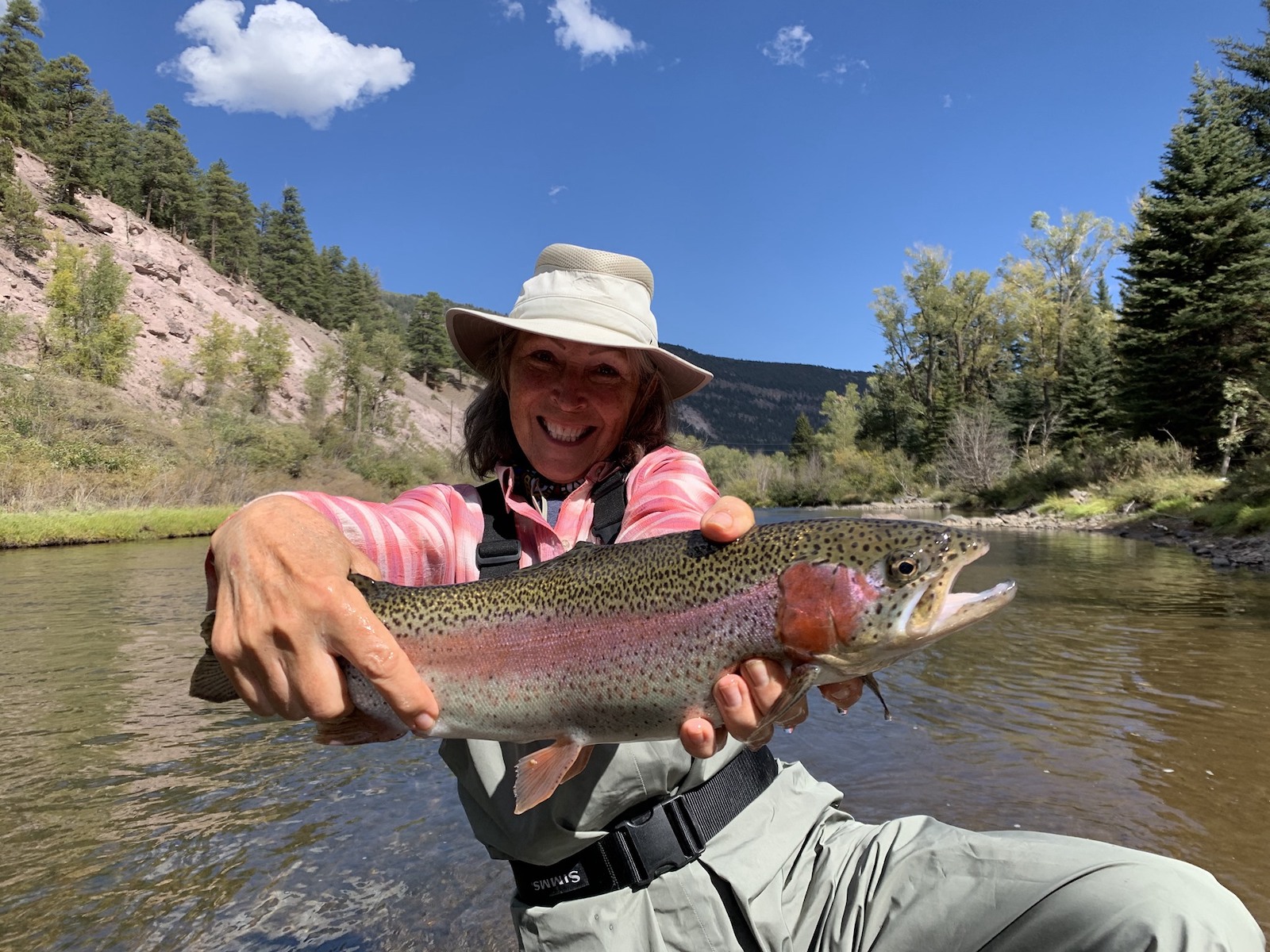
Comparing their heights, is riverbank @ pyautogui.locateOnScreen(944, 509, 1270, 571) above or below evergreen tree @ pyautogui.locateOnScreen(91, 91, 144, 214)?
below

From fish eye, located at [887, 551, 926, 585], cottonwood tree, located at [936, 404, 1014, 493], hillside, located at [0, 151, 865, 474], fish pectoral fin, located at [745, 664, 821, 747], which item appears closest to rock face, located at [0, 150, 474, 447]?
hillside, located at [0, 151, 865, 474]

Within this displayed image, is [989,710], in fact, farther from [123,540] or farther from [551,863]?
[123,540]

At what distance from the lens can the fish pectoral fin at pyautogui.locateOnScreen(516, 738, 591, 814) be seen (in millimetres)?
2105

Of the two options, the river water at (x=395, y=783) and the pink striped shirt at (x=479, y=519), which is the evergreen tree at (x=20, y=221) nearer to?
the river water at (x=395, y=783)

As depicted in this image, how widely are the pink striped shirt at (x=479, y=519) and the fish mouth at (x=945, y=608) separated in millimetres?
789

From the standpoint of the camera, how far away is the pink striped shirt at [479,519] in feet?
8.55

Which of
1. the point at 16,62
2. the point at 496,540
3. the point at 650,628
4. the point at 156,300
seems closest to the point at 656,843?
the point at 650,628

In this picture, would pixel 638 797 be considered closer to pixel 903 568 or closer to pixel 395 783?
pixel 903 568

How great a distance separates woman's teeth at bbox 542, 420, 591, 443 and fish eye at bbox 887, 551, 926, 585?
133 cm

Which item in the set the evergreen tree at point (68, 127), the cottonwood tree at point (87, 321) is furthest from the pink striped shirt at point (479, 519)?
the evergreen tree at point (68, 127)

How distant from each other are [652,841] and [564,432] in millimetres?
1502

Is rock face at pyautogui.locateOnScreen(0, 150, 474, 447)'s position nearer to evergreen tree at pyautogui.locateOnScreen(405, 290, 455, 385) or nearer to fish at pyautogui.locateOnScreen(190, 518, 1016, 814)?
evergreen tree at pyautogui.locateOnScreen(405, 290, 455, 385)

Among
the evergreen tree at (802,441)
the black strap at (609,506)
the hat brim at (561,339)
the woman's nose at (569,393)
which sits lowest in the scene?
the black strap at (609,506)

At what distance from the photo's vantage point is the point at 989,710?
8453mm
